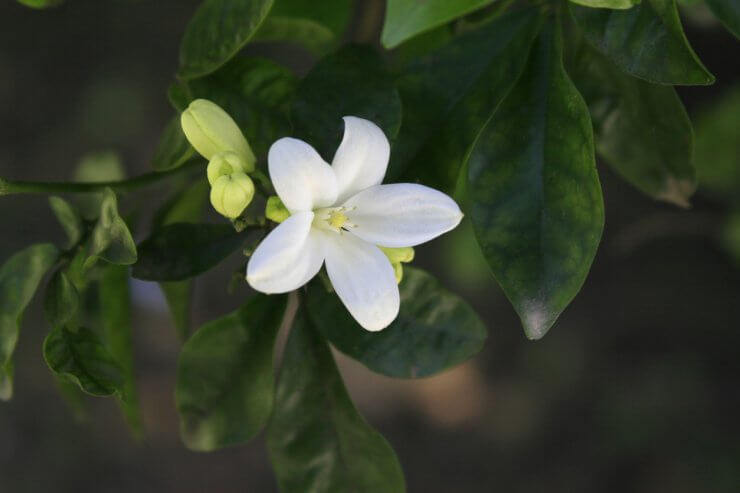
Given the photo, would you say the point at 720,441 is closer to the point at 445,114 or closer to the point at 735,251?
the point at 735,251

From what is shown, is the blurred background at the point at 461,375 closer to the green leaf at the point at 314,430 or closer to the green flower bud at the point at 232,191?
the green leaf at the point at 314,430

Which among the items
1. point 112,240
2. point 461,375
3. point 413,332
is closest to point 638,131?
point 413,332

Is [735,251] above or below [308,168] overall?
below

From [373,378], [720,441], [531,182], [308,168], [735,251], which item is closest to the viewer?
[308,168]

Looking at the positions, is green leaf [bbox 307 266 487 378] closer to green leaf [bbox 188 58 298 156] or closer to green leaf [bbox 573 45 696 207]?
green leaf [bbox 188 58 298 156]

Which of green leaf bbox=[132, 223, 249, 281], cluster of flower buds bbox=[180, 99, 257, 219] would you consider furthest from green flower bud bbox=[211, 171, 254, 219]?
green leaf bbox=[132, 223, 249, 281]

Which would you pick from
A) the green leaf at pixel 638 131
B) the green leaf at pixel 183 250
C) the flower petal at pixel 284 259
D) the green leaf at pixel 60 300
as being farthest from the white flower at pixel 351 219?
the green leaf at pixel 638 131

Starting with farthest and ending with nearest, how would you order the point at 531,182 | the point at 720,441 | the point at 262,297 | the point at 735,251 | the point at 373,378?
the point at 373,378 < the point at 720,441 < the point at 735,251 < the point at 262,297 < the point at 531,182

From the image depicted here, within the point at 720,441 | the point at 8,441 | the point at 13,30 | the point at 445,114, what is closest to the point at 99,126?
the point at 13,30
